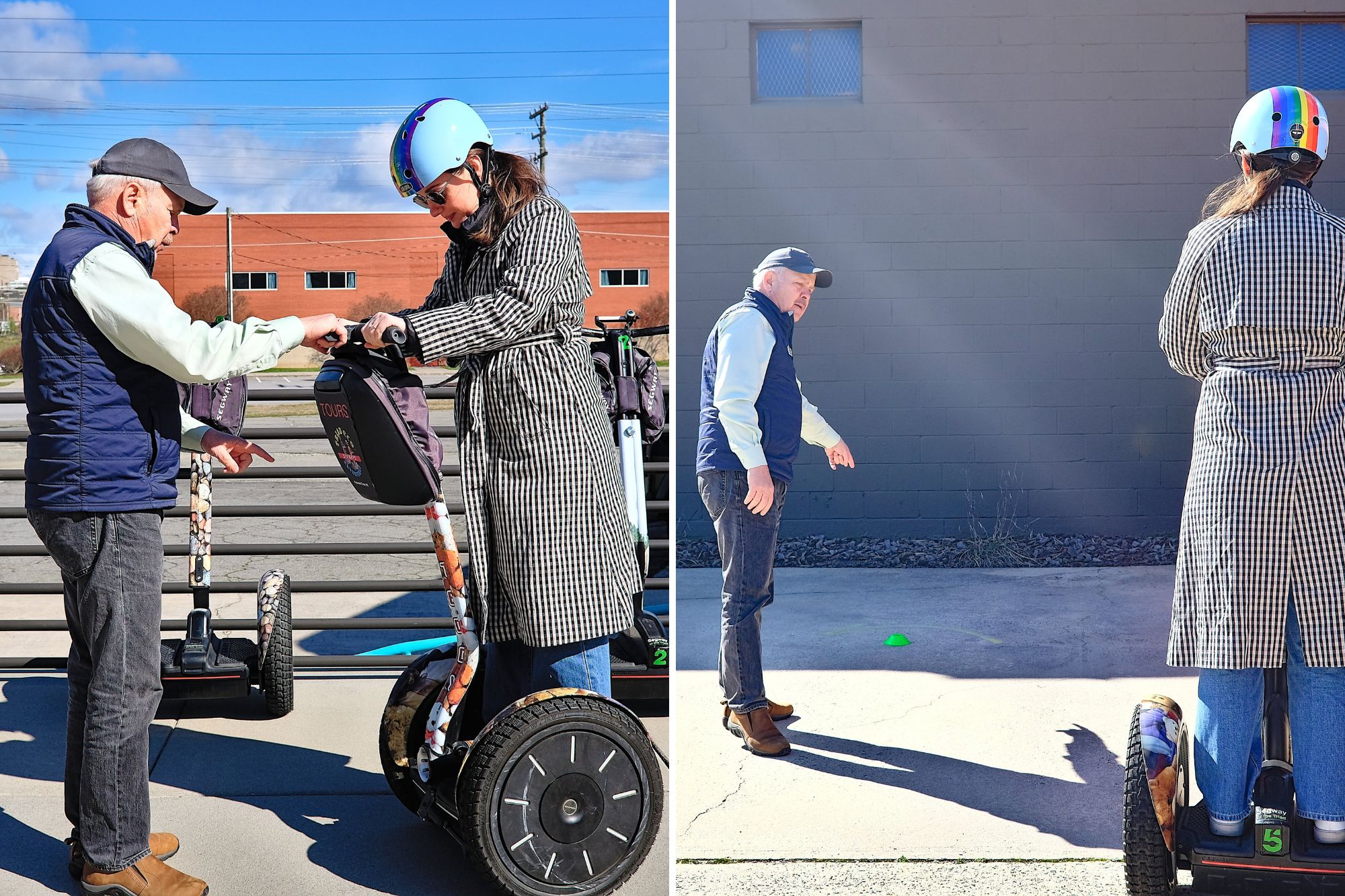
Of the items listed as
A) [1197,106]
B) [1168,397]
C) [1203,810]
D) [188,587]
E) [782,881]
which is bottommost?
[782,881]

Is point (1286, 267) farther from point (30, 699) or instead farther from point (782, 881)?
point (30, 699)

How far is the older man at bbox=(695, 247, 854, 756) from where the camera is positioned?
14.3ft

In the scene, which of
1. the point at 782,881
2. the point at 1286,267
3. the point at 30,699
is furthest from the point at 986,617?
the point at 30,699

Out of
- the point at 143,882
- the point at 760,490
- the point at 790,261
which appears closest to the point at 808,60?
the point at 790,261

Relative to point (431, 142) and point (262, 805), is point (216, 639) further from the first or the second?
point (431, 142)

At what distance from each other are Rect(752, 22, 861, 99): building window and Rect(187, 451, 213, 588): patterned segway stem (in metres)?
5.54

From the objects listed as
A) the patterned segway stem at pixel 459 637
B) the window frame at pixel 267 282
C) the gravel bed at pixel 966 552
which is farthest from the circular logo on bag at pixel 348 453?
the window frame at pixel 267 282

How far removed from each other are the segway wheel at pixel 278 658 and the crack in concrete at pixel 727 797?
5.45 feet

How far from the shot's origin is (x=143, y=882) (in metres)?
3.11

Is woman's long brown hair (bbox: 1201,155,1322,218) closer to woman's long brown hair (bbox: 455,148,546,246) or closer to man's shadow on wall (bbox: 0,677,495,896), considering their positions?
woman's long brown hair (bbox: 455,148,546,246)

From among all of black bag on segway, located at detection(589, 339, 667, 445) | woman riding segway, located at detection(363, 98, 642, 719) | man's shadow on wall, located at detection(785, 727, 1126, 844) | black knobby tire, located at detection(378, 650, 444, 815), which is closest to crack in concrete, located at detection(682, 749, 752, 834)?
man's shadow on wall, located at detection(785, 727, 1126, 844)

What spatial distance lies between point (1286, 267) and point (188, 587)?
3942mm

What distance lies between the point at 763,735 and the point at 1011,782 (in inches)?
34.1

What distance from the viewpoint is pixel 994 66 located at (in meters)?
8.66
